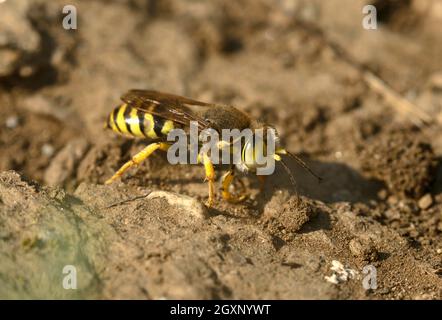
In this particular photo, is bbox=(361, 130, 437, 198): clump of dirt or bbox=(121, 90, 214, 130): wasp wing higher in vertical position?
bbox=(121, 90, 214, 130): wasp wing

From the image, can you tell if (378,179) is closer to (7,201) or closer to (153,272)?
(153,272)

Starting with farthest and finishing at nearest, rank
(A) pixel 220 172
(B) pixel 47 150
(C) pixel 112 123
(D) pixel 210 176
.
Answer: (B) pixel 47 150 < (A) pixel 220 172 < (C) pixel 112 123 < (D) pixel 210 176

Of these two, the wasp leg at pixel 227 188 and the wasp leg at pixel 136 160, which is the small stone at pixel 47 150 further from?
the wasp leg at pixel 227 188

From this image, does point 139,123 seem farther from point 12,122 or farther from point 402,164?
point 402,164

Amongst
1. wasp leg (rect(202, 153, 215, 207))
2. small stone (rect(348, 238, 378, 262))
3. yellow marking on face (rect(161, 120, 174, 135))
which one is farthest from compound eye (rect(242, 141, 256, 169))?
small stone (rect(348, 238, 378, 262))

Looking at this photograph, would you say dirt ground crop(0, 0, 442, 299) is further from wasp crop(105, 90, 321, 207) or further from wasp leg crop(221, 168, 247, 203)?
wasp crop(105, 90, 321, 207)

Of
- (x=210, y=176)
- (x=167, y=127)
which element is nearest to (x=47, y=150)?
(x=167, y=127)
